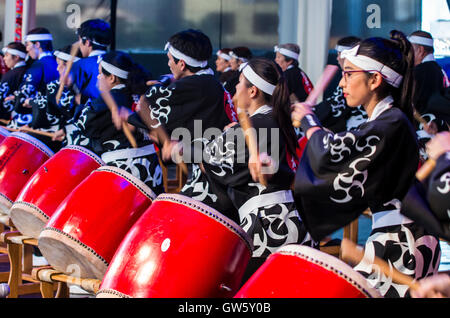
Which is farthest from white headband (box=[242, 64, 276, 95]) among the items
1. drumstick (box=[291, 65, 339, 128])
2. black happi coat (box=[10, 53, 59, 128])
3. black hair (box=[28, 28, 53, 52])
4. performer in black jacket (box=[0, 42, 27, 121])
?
performer in black jacket (box=[0, 42, 27, 121])

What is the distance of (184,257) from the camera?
189cm

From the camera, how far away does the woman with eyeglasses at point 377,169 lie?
183 cm

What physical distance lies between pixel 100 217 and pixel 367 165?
0.95 metres

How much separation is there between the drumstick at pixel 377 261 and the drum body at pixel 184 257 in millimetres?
276

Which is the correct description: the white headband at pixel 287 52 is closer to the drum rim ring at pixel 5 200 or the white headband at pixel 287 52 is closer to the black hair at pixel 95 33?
the black hair at pixel 95 33

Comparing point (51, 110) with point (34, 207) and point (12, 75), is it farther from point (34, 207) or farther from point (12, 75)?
point (34, 207)

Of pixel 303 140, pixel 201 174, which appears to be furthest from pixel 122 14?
pixel 201 174

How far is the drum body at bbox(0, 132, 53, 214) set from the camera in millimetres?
3332

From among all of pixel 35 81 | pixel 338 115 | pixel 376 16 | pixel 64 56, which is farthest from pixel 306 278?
pixel 376 16

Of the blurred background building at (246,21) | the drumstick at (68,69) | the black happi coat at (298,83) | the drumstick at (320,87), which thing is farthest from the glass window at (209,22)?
the drumstick at (320,87)

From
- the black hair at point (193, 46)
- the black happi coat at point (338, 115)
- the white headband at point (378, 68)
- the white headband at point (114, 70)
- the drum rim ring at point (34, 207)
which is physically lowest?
the drum rim ring at point (34, 207)

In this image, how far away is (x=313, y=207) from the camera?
77.8 inches
